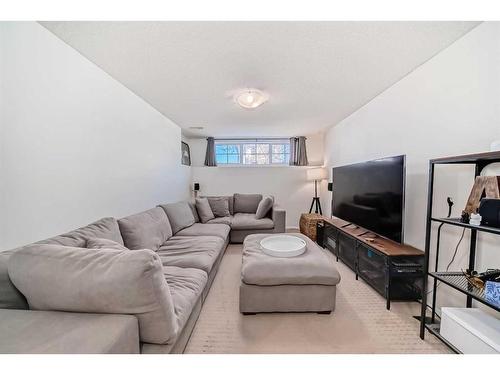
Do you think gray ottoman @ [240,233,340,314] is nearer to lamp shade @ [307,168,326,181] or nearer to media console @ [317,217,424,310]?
media console @ [317,217,424,310]

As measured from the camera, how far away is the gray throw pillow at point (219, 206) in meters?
4.33

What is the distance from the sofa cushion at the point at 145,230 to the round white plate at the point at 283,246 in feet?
3.79

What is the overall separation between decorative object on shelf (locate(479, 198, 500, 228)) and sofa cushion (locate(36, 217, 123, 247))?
2469mm

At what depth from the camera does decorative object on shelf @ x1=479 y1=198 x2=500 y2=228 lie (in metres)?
1.17

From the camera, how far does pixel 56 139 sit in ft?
5.16

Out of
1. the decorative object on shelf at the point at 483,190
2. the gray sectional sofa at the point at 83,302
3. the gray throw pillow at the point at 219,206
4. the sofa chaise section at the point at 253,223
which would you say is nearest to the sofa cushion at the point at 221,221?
the sofa chaise section at the point at 253,223

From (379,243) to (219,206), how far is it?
2941 mm

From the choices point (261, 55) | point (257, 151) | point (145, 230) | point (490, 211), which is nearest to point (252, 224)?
point (145, 230)

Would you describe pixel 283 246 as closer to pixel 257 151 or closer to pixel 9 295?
pixel 9 295

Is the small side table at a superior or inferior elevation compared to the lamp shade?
inferior

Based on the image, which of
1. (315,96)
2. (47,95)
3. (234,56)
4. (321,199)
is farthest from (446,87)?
(321,199)

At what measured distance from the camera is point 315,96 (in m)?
2.79

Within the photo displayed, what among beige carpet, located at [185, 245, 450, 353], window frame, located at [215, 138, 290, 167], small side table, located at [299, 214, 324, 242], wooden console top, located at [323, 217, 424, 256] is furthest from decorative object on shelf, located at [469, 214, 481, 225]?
window frame, located at [215, 138, 290, 167]
